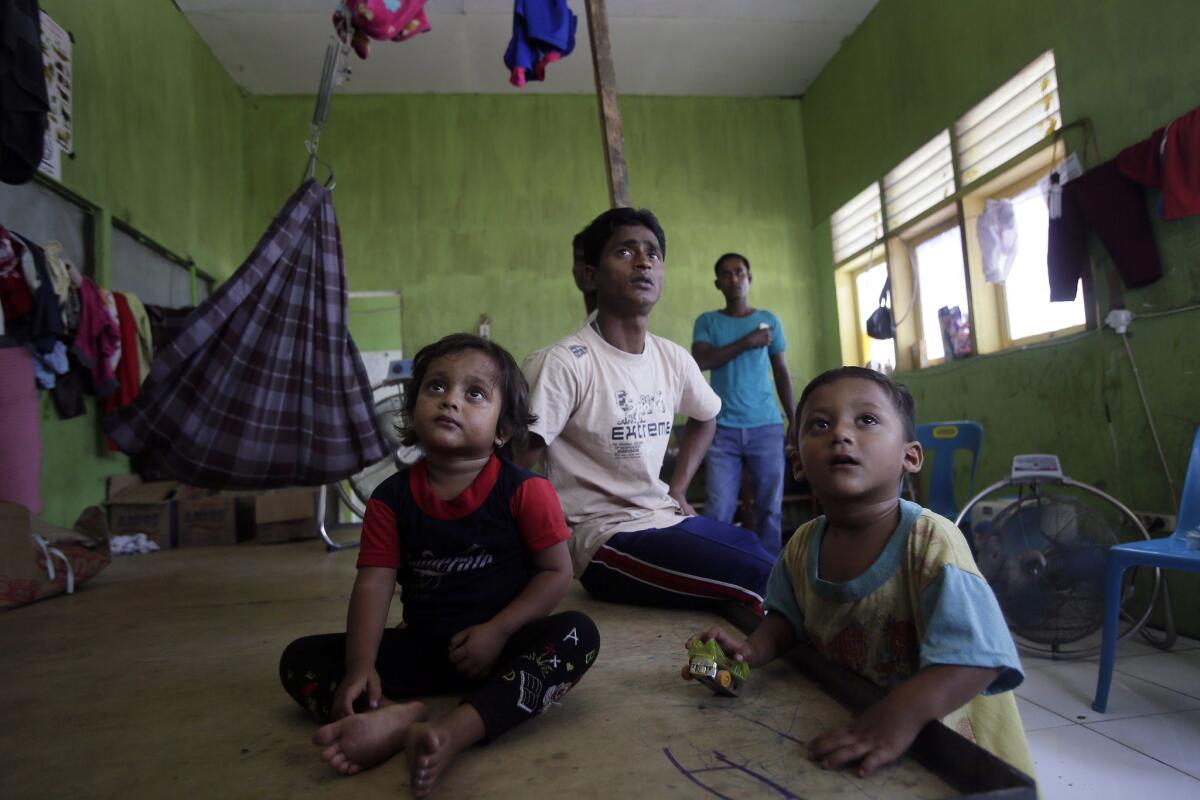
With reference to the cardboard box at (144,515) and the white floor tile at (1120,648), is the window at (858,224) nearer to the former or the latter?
the white floor tile at (1120,648)

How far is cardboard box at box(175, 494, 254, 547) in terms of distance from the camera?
3.71 meters

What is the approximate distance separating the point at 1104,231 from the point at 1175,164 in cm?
33

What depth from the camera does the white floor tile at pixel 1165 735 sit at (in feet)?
4.92

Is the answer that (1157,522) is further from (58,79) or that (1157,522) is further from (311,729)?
(58,79)

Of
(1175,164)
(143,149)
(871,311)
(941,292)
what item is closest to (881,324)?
(941,292)

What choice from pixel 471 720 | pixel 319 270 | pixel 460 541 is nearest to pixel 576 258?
pixel 319 270

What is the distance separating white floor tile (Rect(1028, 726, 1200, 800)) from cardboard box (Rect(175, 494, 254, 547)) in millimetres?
3678

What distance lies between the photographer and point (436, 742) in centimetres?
72

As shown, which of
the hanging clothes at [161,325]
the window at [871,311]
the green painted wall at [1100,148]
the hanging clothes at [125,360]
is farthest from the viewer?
the window at [871,311]

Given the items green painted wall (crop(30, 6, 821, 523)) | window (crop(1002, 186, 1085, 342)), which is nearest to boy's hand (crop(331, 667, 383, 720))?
window (crop(1002, 186, 1085, 342))

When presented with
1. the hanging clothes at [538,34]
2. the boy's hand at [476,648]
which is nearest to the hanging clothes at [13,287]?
the hanging clothes at [538,34]

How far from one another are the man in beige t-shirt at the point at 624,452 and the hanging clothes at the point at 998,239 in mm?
2331

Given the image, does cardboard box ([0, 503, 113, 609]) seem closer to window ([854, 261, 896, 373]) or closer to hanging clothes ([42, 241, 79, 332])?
hanging clothes ([42, 241, 79, 332])

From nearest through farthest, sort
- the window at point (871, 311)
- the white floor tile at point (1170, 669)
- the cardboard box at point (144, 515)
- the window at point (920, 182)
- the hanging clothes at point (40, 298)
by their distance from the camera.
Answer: the white floor tile at point (1170, 669), the hanging clothes at point (40, 298), the cardboard box at point (144, 515), the window at point (920, 182), the window at point (871, 311)
